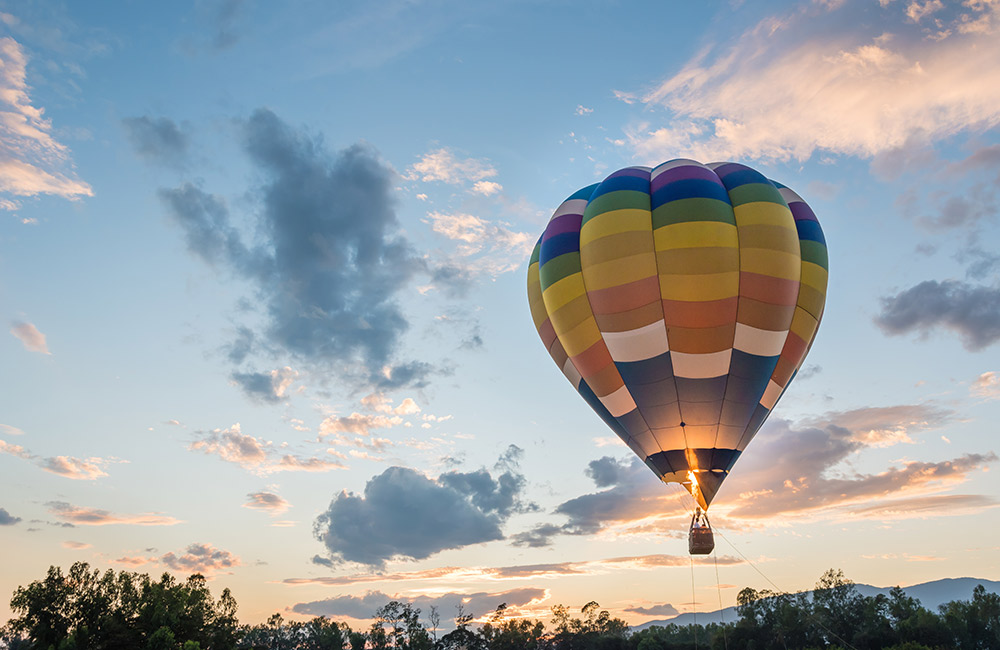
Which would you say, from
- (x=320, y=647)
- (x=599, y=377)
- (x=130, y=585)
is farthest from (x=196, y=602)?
(x=599, y=377)

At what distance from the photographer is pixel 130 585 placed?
6125cm

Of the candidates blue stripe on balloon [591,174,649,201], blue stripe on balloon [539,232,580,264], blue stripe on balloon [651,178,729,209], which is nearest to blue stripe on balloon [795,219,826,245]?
blue stripe on balloon [651,178,729,209]

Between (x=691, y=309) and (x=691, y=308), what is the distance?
27 millimetres

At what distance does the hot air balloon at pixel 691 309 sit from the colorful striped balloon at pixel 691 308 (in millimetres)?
30

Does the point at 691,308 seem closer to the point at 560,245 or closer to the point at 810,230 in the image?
the point at 560,245

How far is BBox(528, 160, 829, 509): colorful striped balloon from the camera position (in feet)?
63.9

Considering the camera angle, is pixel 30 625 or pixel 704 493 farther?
pixel 30 625

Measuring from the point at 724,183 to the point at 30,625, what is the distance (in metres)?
62.6

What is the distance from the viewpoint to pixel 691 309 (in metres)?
A: 19.4

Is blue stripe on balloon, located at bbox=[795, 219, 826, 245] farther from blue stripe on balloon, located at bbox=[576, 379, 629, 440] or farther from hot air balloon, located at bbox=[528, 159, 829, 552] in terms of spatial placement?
blue stripe on balloon, located at bbox=[576, 379, 629, 440]

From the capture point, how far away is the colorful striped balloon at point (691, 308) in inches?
766

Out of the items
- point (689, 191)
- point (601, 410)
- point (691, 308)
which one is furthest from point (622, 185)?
point (601, 410)

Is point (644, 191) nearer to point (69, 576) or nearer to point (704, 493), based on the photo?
point (704, 493)

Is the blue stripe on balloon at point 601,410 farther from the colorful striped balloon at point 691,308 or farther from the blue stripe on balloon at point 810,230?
the blue stripe on balloon at point 810,230
